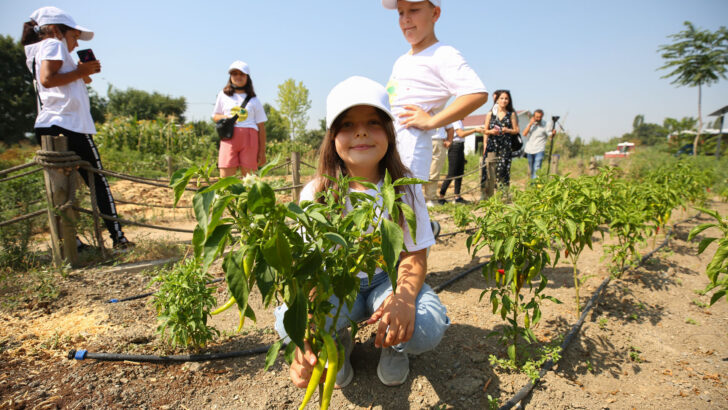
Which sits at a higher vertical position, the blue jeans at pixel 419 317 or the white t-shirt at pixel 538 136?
the white t-shirt at pixel 538 136

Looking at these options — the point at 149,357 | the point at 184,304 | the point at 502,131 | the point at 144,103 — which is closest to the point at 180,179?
the point at 184,304

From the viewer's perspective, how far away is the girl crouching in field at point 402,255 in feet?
4.73

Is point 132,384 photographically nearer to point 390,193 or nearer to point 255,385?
point 255,385

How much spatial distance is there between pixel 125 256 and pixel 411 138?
283 centimetres

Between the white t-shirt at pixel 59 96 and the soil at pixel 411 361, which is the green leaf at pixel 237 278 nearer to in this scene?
the soil at pixel 411 361

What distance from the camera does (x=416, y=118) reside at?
7.25 feet

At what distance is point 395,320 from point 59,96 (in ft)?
11.4

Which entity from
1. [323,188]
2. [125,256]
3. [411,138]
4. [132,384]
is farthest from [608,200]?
[125,256]

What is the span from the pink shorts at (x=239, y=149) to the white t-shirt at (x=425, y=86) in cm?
252

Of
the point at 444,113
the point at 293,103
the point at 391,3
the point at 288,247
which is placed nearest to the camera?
the point at 288,247

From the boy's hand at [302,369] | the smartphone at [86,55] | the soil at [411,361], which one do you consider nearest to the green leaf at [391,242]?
the boy's hand at [302,369]

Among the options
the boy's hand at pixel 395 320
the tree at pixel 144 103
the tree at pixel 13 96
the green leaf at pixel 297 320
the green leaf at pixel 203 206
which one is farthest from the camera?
the tree at pixel 144 103

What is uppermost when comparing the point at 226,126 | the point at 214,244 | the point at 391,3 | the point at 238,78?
the point at 238,78

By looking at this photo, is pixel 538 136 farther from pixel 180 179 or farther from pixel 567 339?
pixel 180 179
